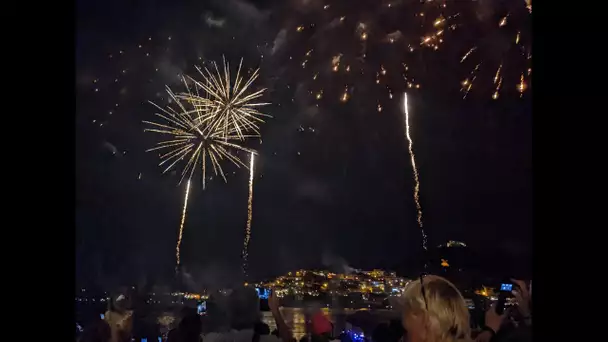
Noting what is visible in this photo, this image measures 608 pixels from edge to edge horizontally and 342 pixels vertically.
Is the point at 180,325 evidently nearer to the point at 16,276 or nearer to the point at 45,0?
the point at 16,276

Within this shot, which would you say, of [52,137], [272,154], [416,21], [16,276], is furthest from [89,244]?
[416,21]

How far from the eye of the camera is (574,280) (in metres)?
3.19

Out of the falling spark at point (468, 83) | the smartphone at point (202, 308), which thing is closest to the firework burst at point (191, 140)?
the smartphone at point (202, 308)

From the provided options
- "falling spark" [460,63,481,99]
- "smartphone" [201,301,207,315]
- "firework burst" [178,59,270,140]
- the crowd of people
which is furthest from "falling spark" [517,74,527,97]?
"smartphone" [201,301,207,315]

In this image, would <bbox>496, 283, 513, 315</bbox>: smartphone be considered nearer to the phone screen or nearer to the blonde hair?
the phone screen

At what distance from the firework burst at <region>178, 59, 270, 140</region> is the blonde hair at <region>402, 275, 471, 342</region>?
4.17 ft

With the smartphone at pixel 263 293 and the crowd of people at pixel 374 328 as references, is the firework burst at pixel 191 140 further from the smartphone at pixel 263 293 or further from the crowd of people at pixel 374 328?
the smartphone at pixel 263 293

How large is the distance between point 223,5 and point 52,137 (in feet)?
4.02

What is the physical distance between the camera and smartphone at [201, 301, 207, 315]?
3.54 meters

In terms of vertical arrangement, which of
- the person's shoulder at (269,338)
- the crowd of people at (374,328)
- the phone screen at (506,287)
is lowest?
the person's shoulder at (269,338)

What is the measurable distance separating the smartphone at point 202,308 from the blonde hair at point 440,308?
3.67 ft

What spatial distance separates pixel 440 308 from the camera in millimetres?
3424

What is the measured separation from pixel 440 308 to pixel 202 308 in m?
1.33

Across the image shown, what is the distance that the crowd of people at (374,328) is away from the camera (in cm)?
338
